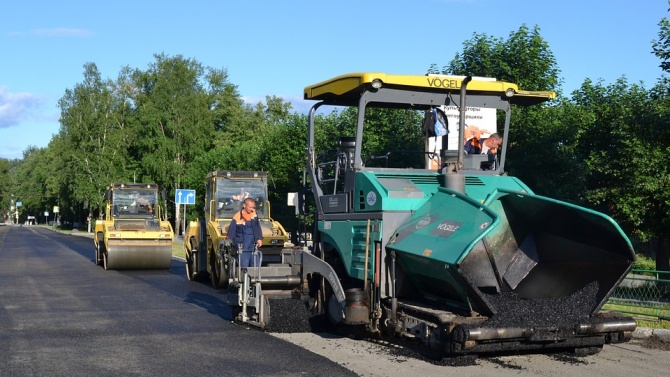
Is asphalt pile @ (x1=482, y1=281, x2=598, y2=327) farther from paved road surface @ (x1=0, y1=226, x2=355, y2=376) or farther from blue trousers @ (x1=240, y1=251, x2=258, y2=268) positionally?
blue trousers @ (x1=240, y1=251, x2=258, y2=268)

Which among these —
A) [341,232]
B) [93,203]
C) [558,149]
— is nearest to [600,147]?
[558,149]

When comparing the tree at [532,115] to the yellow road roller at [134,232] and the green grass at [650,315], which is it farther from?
the yellow road roller at [134,232]

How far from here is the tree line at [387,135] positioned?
600 inches

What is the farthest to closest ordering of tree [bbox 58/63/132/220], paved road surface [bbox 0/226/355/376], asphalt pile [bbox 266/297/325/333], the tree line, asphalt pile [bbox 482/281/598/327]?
tree [bbox 58/63/132/220] < the tree line < asphalt pile [bbox 266/297/325/333] < paved road surface [bbox 0/226/355/376] < asphalt pile [bbox 482/281/598/327]

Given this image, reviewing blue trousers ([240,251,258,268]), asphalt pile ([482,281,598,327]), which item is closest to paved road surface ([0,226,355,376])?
blue trousers ([240,251,258,268])

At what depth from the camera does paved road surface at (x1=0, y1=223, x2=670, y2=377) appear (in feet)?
26.5

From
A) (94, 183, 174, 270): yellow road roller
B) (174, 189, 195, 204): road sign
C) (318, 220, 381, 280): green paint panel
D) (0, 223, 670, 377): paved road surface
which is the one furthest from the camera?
(174, 189, 195, 204): road sign

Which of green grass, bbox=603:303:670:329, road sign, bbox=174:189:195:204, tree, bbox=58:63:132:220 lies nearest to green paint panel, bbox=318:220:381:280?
green grass, bbox=603:303:670:329

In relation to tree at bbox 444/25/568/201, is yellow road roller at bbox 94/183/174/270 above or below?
below

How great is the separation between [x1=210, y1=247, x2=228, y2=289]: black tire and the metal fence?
793cm

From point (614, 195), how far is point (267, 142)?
920 inches

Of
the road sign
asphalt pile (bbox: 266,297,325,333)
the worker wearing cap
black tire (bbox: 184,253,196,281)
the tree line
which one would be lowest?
black tire (bbox: 184,253,196,281)

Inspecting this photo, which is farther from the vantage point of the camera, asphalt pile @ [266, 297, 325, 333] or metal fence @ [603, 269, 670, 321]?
metal fence @ [603, 269, 670, 321]

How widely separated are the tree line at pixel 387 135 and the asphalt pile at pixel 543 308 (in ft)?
8.61
